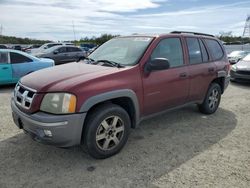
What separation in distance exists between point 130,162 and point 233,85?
7.36 meters

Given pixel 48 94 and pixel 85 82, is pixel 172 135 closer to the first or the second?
pixel 85 82

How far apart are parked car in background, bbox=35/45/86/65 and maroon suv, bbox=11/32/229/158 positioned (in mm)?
11086

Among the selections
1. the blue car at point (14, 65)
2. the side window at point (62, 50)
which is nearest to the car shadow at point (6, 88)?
the blue car at point (14, 65)

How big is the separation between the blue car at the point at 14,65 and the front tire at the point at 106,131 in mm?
6016

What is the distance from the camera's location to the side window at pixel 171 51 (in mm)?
4316

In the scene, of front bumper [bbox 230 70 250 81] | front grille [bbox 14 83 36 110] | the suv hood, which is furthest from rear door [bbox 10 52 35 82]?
front bumper [bbox 230 70 250 81]

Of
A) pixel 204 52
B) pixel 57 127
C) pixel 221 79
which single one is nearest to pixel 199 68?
pixel 204 52

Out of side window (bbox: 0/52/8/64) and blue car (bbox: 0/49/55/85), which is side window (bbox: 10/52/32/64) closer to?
blue car (bbox: 0/49/55/85)

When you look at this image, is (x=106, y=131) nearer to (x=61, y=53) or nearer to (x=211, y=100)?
(x=211, y=100)

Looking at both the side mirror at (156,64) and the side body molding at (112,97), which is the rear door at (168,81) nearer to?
the side mirror at (156,64)

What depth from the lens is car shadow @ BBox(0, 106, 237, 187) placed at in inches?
124

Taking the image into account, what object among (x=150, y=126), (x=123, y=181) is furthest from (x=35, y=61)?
(x=123, y=181)

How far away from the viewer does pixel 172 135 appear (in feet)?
14.9

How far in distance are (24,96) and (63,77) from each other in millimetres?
571
